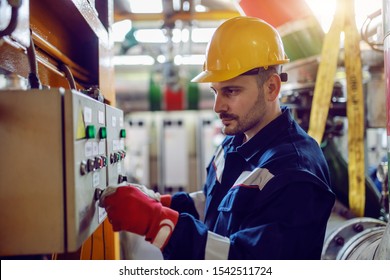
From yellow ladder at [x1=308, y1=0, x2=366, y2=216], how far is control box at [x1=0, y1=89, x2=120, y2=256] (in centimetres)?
125

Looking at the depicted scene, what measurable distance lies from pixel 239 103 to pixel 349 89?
75 cm

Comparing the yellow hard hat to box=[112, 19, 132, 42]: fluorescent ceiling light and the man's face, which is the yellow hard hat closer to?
the man's face

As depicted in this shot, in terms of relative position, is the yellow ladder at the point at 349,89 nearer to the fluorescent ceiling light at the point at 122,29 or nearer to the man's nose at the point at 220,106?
the man's nose at the point at 220,106

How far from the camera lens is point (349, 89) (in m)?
1.82

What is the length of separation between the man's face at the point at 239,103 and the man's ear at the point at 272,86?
0.03m

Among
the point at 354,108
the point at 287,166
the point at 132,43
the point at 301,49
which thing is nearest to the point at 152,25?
the point at 132,43

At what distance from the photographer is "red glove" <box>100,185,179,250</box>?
100 cm

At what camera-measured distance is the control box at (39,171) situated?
79 cm

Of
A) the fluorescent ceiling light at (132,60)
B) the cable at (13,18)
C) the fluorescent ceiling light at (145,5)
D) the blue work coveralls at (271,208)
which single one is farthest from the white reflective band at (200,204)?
the fluorescent ceiling light at (132,60)

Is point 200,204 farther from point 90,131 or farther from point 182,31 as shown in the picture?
point 182,31

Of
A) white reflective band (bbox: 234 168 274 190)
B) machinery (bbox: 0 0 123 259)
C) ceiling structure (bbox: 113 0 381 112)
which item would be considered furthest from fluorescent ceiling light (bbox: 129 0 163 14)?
machinery (bbox: 0 0 123 259)

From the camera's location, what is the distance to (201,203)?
1599 millimetres

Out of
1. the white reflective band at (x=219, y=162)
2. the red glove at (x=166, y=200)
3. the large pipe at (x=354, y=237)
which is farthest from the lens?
the large pipe at (x=354, y=237)

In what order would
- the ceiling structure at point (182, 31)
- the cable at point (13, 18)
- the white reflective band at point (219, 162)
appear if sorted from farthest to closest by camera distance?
1. the ceiling structure at point (182, 31)
2. the white reflective band at point (219, 162)
3. the cable at point (13, 18)
